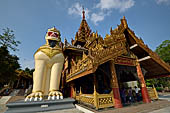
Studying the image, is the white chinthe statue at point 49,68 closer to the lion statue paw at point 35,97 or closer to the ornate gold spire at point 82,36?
the lion statue paw at point 35,97

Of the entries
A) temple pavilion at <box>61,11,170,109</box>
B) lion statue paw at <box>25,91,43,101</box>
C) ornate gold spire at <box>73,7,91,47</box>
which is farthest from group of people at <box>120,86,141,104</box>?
ornate gold spire at <box>73,7,91,47</box>

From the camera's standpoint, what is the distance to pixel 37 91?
4895 mm

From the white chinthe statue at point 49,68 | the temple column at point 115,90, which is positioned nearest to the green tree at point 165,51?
the temple column at point 115,90

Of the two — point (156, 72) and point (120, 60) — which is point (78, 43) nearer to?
point (120, 60)

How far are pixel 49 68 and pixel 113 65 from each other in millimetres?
4290

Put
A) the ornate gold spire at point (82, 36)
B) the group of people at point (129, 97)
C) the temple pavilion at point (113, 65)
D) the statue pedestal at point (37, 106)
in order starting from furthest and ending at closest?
1. the ornate gold spire at point (82, 36)
2. the group of people at point (129, 97)
3. the temple pavilion at point (113, 65)
4. the statue pedestal at point (37, 106)

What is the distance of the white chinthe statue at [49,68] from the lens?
5.07 metres

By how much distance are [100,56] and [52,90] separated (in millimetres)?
3425

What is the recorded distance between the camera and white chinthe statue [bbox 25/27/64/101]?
507 cm

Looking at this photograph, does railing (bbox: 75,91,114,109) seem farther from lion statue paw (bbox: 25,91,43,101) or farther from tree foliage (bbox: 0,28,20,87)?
tree foliage (bbox: 0,28,20,87)

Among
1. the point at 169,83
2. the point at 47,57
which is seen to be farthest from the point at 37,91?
the point at 169,83

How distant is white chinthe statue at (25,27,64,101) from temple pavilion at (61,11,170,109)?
4.54 feet

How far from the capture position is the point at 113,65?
19.9ft

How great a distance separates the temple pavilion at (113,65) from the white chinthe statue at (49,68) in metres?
1.38
